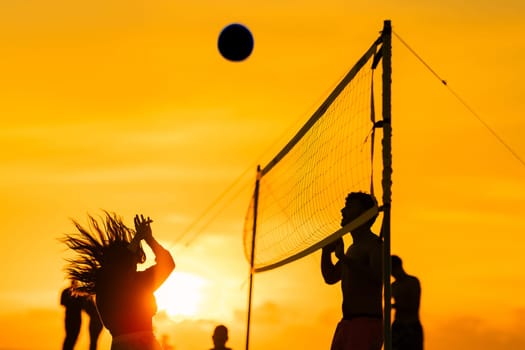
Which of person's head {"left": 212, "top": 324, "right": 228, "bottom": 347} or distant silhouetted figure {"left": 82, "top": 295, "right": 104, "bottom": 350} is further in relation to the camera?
distant silhouetted figure {"left": 82, "top": 295, "right": 104, "bottom": 350}

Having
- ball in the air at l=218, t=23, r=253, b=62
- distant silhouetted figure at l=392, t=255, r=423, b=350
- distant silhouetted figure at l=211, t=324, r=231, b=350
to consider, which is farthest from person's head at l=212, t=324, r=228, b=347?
ball in the air at l=218, t=23, r=253, b=62

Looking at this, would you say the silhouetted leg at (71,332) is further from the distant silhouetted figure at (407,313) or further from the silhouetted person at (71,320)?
the distant silhouetted figure at (407,313)

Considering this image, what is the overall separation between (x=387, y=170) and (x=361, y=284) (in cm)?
124

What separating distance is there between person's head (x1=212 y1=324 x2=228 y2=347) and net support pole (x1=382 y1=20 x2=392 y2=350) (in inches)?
209

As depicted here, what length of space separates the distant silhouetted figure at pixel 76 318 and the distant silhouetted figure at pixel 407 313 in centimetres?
428

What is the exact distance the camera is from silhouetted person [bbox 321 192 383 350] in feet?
29.8

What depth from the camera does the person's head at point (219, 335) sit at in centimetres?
1327

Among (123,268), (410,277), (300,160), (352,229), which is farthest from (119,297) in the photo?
(410,277)

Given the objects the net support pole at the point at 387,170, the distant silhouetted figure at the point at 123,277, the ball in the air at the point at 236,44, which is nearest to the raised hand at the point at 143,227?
the distant silhouetted figure at the point at 123,277

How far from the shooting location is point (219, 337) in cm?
1329

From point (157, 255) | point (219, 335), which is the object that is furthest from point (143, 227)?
point (219, 335)

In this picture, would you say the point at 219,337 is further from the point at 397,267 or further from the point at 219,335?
the point at 397,267

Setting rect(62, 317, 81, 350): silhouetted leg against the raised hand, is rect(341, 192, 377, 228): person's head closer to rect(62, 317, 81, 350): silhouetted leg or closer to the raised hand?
the raised hand

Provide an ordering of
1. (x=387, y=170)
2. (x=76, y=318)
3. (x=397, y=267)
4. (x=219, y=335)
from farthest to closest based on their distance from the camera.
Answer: (x=76, y=318) → (x=219, y=335) → (x=397, y=267) → (x=387, y=170)
